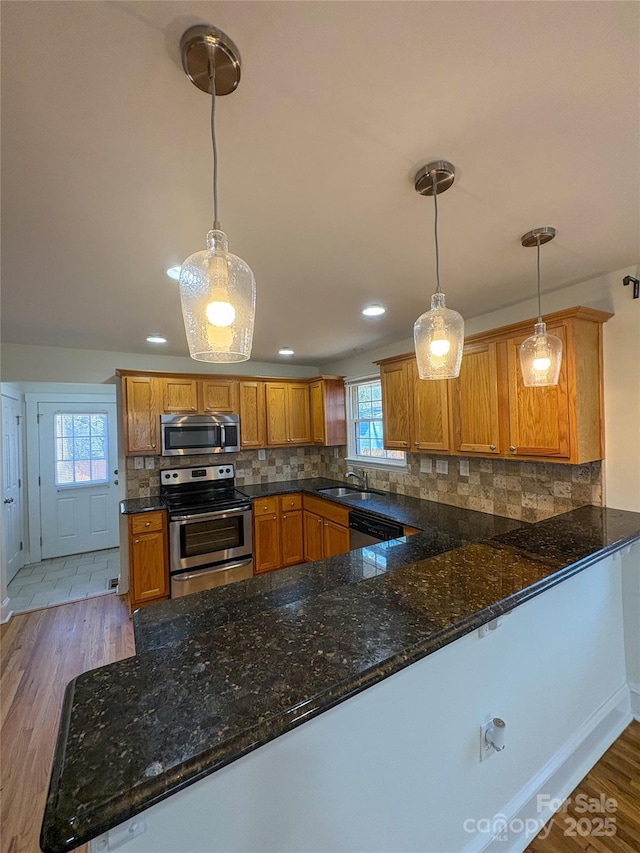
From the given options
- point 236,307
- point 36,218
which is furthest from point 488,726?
point 36,218

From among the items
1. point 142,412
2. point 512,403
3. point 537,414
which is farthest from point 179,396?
point 537,414

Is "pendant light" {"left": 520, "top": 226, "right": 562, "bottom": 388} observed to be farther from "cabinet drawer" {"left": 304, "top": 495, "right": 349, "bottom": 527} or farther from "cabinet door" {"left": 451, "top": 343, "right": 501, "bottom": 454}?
"cabinet drawer" {"left": 304, "top": 495, "right": 349, "bottom": 527}

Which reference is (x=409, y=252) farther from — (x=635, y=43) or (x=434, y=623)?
(x=434, y=623)

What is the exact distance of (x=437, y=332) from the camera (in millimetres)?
1277

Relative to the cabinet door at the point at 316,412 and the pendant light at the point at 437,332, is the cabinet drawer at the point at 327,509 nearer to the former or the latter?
the cabinet door at the point at 316,412

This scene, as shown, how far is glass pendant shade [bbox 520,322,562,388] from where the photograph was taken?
65.0 inches

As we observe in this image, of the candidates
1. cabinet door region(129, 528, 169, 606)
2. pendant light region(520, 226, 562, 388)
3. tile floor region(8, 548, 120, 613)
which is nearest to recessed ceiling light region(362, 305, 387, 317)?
pendant light region(520, 226, 562, 388)

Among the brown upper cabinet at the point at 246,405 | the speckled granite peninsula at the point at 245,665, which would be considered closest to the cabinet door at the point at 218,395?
the brown upper cabinet at the point at 246,405

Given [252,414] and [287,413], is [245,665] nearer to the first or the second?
[252,414]

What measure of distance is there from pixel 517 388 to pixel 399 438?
3.73ft

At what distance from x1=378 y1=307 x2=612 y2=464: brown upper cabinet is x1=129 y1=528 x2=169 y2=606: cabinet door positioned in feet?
8.39

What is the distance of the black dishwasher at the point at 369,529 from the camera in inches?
107

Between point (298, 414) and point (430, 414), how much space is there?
2077 millimetres

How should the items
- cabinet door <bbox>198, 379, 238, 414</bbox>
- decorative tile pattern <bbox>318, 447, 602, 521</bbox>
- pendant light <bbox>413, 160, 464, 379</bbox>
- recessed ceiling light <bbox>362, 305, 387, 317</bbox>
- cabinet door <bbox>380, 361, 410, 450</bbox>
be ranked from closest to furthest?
pendant light <bbox>413, 160, 464, 379</bbox> → decorative tile pattern <bbox>318, 447, 602, 521</bbox> → recessed ceiling light <bbox>362, 305, 387, 317</bbox> → cabinet door <bbox>380, 361, 410, 450</bbox> → cabinet door <bbox>198, 379, 238, 414</bbox>
